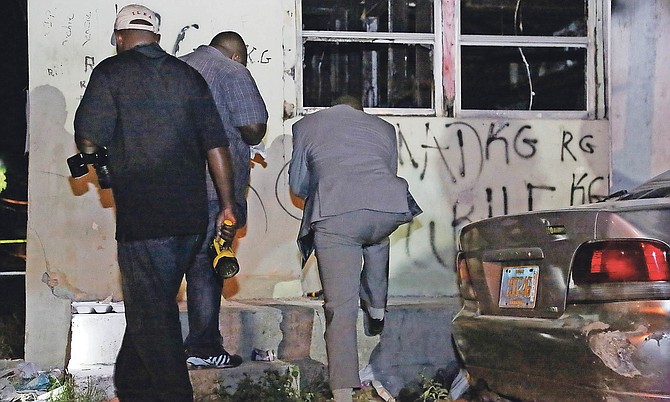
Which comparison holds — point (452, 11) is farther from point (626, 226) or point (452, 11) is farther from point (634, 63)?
point (626, 226)

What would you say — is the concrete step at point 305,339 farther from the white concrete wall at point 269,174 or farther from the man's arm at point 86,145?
the man's arm at point 86,145

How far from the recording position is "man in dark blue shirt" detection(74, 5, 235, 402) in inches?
177

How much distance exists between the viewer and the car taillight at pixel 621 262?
408 centimetres

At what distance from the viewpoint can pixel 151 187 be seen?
178 inches

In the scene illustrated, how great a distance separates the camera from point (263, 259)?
288 inches

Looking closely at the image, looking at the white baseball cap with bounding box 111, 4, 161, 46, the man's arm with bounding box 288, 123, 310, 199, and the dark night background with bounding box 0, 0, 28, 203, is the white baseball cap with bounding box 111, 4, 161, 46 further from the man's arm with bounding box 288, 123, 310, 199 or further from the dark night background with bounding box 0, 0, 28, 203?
the dark night background with bounding box 0, 0, 28, 203

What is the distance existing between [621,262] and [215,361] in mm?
2690

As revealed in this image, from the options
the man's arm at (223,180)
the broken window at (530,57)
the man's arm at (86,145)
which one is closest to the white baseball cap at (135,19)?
the man's arm at (86,145)

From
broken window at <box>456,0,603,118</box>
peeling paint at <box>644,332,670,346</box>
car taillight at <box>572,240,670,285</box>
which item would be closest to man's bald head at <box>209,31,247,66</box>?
broken window at <box>456,0,603,118</box>

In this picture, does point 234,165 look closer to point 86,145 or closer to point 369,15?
point 86,145

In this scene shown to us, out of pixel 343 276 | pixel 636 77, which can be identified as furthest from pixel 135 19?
pixel 636 77

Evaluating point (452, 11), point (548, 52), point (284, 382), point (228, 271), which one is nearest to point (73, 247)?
point (284, 382)

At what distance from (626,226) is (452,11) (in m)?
3.95

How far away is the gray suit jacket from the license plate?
934mm
